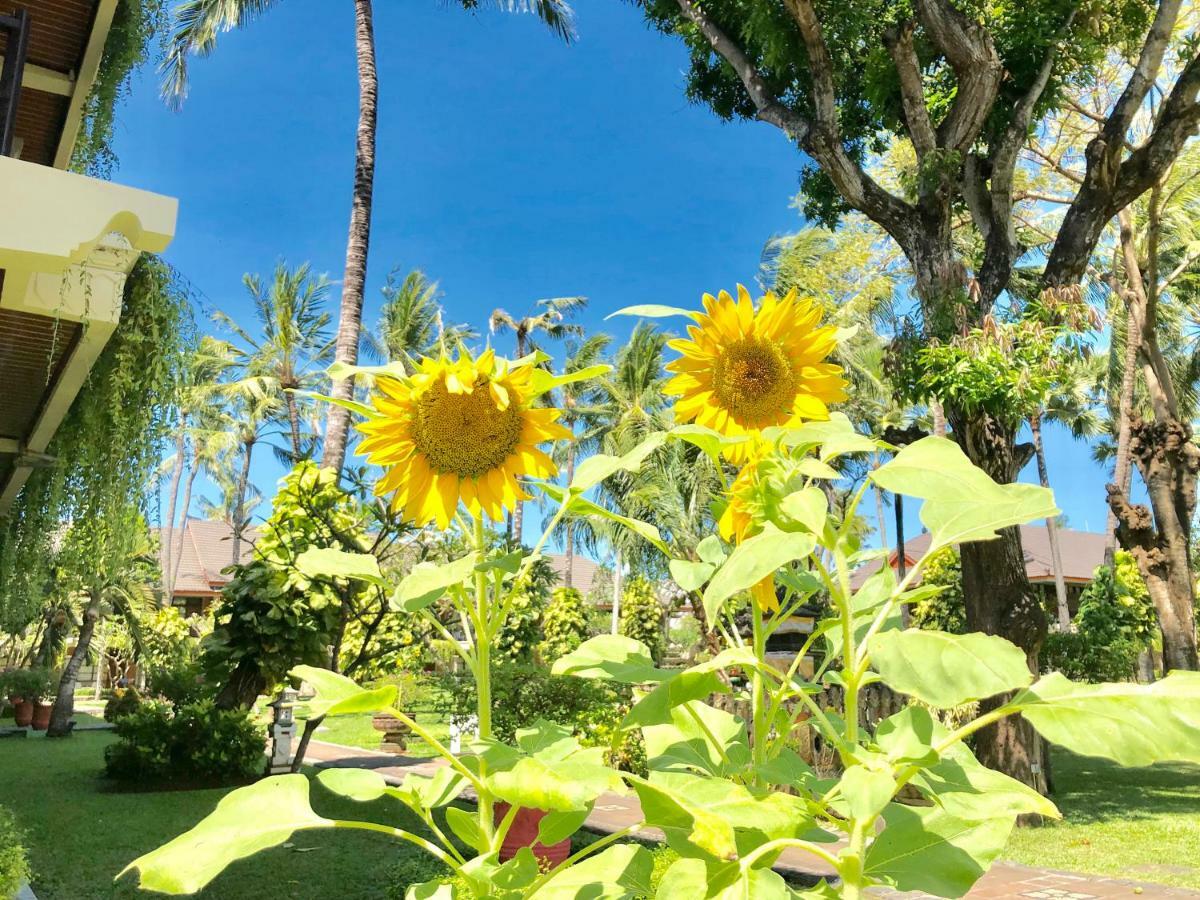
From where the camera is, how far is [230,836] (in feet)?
2.42

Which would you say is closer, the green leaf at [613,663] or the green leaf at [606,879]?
the green leaf at [606,879]

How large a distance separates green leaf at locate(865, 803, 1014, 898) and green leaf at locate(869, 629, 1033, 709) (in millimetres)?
134

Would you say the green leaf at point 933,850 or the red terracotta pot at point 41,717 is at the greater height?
the green leaf at point 933,850

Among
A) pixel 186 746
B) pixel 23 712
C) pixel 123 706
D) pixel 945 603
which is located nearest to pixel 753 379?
pixel 186 746

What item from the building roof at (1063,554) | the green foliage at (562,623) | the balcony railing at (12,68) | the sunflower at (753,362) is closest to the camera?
the sunflower at (753,362)

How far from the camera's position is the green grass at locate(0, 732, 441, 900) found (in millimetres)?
5164

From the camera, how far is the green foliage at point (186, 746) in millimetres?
8891

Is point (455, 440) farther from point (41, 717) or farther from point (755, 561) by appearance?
point (41, 717)

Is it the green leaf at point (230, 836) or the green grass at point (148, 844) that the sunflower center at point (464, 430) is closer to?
the green leaf at point (230, 836)

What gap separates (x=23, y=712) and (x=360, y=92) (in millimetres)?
12375

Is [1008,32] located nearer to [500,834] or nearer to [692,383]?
[692,383]

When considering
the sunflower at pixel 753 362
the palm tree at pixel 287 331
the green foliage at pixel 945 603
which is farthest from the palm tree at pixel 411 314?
the sunflower at pixel 753 362

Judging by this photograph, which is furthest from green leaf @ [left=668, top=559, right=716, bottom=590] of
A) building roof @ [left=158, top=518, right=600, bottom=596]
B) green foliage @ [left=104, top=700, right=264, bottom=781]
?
building roof @ [left=158, top=518, right=600, bottom=596]

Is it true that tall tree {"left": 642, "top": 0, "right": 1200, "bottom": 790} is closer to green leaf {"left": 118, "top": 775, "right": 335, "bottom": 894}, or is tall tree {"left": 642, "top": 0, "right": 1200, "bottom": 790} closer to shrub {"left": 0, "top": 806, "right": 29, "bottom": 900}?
shrub {"left": 0, "top": 806, "right": 29, "bottom": 900}
